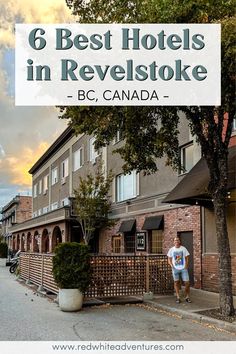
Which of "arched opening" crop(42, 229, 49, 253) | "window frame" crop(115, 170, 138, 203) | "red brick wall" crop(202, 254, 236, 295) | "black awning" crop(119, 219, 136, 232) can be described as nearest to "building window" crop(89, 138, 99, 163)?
"window frame" crop(115, 170, 138, 203)

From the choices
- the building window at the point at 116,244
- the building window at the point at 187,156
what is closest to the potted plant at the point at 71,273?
the building window at the point at 187,156

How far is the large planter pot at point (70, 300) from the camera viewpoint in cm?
1221

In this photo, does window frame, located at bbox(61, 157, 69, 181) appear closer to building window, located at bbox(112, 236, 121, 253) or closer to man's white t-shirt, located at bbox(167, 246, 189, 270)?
building window, located at bbox(112, 236, 121, 253)

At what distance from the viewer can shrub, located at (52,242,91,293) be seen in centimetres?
1253

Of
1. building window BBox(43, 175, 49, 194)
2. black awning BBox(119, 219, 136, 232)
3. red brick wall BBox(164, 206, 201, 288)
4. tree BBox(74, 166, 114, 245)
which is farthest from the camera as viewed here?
building window BBox(43, 175, 49, 194)

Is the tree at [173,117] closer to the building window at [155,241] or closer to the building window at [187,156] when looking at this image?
the building window at [187,156]

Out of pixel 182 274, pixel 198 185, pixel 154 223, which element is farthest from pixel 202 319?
pixel 154 223

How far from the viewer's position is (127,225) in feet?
81.8

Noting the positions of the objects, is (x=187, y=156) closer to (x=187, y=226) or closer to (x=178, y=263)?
(x=187, y=226)

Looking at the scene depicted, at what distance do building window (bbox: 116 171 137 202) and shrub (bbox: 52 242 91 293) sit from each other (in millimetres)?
11290

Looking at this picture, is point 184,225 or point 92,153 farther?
point 92,153

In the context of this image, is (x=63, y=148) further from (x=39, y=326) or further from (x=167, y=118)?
(x=39, y=326)

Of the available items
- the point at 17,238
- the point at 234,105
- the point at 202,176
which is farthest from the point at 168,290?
the point at 17,238

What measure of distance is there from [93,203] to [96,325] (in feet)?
53.2
